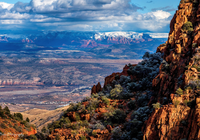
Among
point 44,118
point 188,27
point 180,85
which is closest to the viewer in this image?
point 180,85

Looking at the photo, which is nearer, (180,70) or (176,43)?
(180,70)

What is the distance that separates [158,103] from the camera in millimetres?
27328

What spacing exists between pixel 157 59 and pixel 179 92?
2286 centimetres

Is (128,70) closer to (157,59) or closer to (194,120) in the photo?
(157,59)

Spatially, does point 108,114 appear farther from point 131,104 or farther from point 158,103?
point 158,103

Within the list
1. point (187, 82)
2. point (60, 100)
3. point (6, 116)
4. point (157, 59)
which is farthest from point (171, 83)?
point (60, 100)

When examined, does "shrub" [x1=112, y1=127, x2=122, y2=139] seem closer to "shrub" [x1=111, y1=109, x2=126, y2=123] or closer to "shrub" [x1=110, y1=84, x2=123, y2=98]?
"shrub" [x1=111, y1=109, x2=126, y2=123]

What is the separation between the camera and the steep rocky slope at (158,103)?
933 inches

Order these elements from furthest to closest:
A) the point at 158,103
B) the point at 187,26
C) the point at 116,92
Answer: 1. the point at 116,92
2. the point at 187,26
3. the point at 158,103

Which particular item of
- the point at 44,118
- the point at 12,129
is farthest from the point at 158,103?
the point at 44,118

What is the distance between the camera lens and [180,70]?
30.7 metres

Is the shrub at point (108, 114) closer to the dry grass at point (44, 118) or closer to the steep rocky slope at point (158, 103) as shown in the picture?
the steep rocky slope at point (158, 103)

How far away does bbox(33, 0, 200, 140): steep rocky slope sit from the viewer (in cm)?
2369

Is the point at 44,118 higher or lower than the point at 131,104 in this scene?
lower
